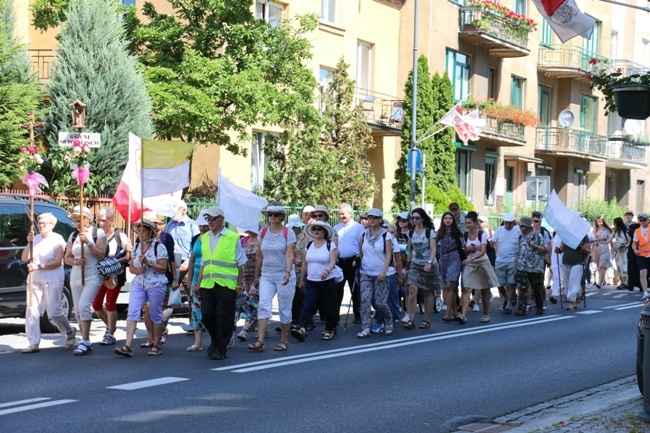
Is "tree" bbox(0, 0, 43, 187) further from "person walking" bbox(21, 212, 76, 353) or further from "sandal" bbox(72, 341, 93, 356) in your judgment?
"sandal" bbox(72, 341, 93, 356)

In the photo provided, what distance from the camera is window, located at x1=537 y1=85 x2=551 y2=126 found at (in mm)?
47125

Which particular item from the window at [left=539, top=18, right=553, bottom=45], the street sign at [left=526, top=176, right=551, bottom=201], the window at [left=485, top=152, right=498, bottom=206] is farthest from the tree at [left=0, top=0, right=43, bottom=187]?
the window at [left=539, top=18, right=553, bottom=45]

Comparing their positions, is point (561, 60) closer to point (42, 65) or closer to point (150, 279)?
point (42, 65)

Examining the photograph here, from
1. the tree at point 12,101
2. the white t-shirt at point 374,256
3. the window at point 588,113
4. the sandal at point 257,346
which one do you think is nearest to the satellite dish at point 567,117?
the window at point 588,113

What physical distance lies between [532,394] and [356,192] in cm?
2032

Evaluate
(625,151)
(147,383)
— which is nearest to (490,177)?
(625,151)

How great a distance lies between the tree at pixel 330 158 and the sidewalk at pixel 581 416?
18486 millimetres

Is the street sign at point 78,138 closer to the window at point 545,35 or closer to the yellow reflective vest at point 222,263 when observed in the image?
the yellow reflective vest at point 222,263

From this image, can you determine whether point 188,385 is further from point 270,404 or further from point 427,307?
point 427,307

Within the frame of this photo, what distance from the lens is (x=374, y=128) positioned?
3444cm

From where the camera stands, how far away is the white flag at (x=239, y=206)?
48.5ft

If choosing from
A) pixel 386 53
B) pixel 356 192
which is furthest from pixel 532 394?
pixel 386 53

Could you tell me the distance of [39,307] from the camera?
523 inches

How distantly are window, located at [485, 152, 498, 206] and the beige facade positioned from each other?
0.06 metres
